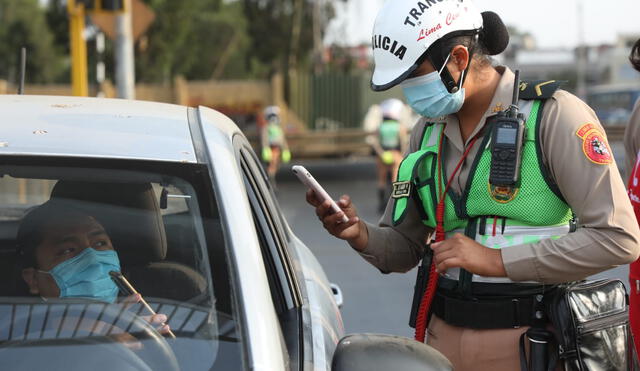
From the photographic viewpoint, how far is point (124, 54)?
9.85 meters

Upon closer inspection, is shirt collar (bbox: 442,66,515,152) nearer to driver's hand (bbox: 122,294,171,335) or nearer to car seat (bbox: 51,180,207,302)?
car seat (bbox: 51,180,207,302)

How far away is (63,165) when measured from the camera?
87.7 inches

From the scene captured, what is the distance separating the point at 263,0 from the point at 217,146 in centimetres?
3148

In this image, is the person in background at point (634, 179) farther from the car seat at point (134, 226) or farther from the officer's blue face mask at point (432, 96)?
the car seat at point (134, 226)

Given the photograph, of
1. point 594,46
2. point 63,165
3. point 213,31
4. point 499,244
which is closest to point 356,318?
point 499,244

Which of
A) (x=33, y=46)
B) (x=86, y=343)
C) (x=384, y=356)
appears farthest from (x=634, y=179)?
(x=33, y=46)

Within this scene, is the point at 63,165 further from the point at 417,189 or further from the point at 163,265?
the point at 417,189

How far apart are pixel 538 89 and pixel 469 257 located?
49cm

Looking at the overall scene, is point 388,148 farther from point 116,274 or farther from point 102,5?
point 116,274

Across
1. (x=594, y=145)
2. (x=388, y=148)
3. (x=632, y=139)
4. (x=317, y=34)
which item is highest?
(x=594, y=145)

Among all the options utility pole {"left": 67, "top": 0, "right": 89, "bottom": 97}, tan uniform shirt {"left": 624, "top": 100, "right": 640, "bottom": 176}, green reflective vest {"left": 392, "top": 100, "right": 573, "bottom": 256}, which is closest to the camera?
green reflective vest {"left": 392, "top": 100, "right": 573, "bottom": 256}

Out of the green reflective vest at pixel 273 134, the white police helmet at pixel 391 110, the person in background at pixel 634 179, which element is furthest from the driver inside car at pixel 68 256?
the green reflective vest at pixel 273 134

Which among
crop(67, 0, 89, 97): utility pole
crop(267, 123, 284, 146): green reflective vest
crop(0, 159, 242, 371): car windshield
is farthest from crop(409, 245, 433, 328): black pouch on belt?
crop(267, 123, 284, 146): green reflective vest

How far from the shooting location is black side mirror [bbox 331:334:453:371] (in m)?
1.97
